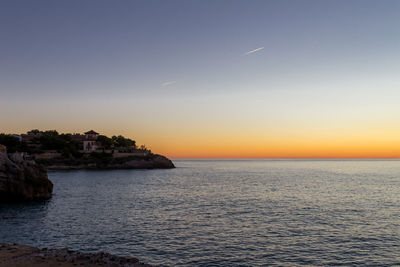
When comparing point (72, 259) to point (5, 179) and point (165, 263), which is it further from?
point (5, 179)

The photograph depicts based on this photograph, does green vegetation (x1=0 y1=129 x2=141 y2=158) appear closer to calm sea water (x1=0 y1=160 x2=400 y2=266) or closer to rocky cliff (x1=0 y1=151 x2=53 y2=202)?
rocky cliff (x1=0 y1=151 x2=53 y2=202)

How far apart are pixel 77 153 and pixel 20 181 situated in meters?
129

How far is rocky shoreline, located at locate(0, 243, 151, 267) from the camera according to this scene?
18.4 metres

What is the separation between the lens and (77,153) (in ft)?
579

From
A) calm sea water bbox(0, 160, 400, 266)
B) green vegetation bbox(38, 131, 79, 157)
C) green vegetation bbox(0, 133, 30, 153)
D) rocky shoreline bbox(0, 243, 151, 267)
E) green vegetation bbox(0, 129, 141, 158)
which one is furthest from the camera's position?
green vegetation bbox(38, 131, 79, 157)

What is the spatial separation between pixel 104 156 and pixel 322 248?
16661 centimetres

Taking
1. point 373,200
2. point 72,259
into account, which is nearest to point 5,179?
point 72,259

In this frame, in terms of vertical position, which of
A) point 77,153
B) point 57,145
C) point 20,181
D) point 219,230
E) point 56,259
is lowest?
point 219,230

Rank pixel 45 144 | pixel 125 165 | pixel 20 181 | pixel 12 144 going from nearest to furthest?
pixel 20 181, pixel 12 144, pixel 125 165, pixel 45 144

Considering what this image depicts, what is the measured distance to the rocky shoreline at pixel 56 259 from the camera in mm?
18375

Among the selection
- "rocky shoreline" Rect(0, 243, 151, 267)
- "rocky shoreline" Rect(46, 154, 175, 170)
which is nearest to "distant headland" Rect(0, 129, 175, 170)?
"rocky shoreline" Rect(46, 154, 175, 170)

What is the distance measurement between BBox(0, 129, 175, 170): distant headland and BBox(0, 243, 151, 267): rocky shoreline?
149456 millimetres

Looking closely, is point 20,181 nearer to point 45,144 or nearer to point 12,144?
point 12,144

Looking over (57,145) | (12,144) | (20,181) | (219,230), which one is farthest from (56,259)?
(57,145)
